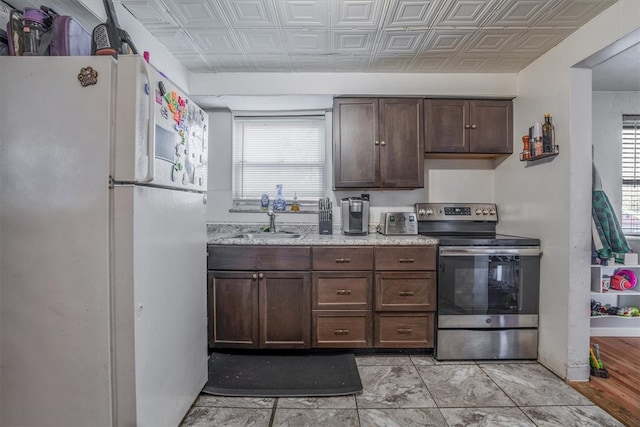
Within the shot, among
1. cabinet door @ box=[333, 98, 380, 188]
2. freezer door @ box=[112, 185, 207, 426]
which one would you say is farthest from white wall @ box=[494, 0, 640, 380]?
freezer door @ box=[112, 185, 207, 426]

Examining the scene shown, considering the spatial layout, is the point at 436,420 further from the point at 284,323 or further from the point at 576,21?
the point at 576,21

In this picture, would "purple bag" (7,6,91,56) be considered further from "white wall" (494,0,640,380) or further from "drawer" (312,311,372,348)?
"white wall" (494,0,640,380)

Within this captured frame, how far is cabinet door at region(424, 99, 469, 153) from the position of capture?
262 centimetres

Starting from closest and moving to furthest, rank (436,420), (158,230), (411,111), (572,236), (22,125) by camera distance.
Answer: (22,125), (158,230), (436,420), (572,236), (411,111)

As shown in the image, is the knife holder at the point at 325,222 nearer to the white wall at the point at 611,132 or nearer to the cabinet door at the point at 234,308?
the cabinet door at the point at 234,308

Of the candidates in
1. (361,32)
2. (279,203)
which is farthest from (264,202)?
(361,32)

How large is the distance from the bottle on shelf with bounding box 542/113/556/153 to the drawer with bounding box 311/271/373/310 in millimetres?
1520

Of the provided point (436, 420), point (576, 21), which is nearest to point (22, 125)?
point (436, 420)

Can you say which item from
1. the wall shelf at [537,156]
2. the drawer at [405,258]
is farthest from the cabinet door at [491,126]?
Answer: the drawer at [405,258]

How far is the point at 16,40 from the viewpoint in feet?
4.04

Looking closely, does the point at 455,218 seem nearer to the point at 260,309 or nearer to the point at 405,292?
the point at 405,292

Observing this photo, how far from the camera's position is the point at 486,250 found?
2.27 m

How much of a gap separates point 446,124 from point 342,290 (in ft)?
5.47

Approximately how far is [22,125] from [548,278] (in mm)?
3106
